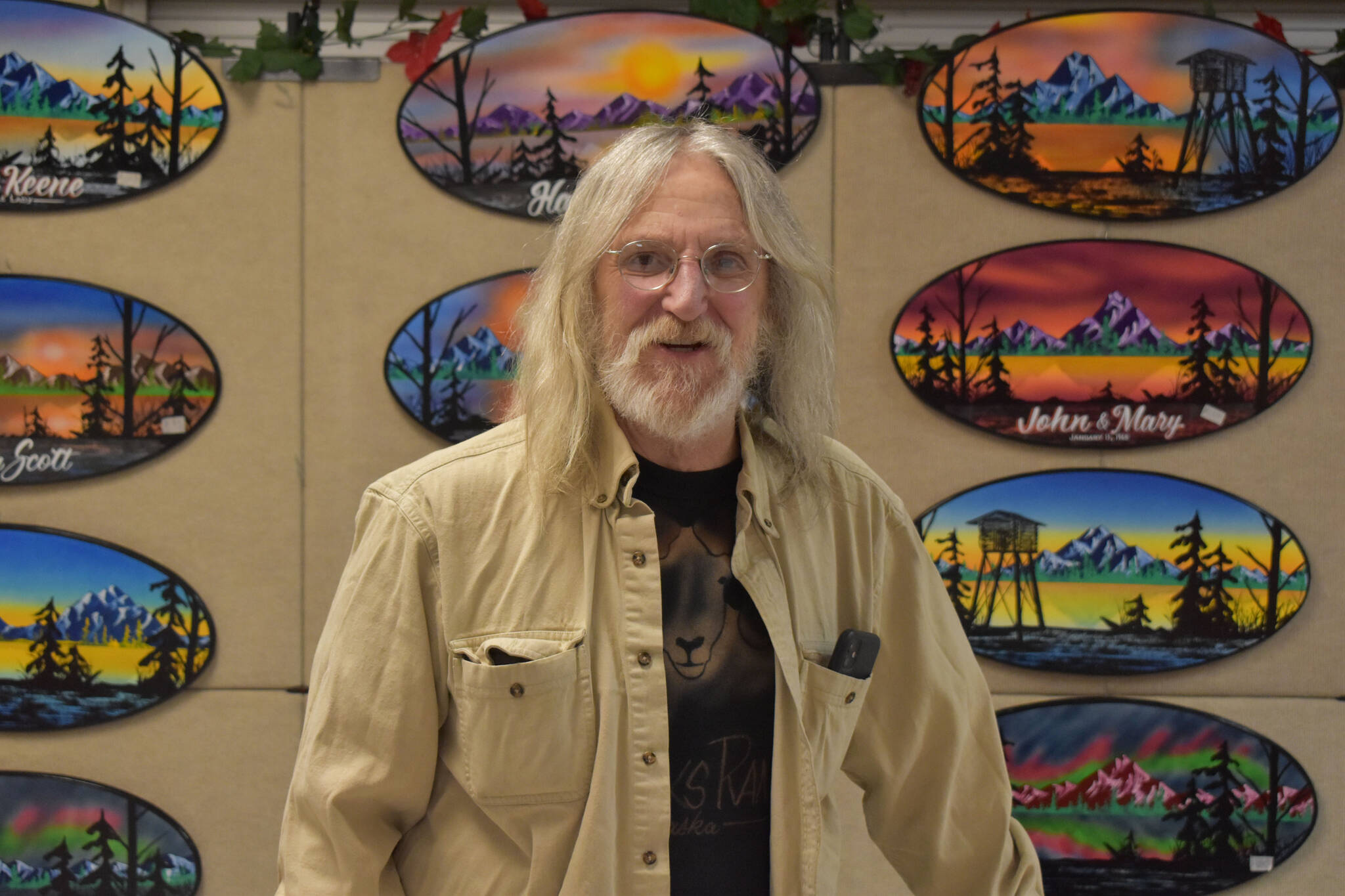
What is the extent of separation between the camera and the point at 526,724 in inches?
52.3

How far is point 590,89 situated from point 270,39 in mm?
697

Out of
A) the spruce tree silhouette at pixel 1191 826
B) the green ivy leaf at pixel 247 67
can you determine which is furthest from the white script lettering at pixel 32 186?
the spruce tree silhouette at pixel 1191 826

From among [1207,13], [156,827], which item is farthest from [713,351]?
[156,827]

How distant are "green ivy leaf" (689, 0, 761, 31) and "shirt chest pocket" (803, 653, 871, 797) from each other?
149 centimetres

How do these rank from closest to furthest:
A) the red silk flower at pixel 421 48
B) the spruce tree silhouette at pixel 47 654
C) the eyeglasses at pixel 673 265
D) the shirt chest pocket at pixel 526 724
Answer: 1. the shirt chest pocket at pixel 526 724
2. the eyeglasses at pixel 673 265
3. the red silk flower at pixel 421 48
4. the spruce tree silhouette at pixel 47 654

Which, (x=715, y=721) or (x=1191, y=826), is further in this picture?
(x=1191, y=826)

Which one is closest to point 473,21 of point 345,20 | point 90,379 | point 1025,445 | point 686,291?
point 345,20

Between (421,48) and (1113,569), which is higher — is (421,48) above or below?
above

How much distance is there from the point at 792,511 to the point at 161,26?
2120 millimetres

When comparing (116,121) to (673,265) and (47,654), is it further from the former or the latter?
(673,265)

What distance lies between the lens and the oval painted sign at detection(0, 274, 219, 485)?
2402 millimetres

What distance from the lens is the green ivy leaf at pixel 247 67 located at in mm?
2350

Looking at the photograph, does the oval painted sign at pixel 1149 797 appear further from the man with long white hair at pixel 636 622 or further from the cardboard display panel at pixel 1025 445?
the man with long white hair at pixel 636 622

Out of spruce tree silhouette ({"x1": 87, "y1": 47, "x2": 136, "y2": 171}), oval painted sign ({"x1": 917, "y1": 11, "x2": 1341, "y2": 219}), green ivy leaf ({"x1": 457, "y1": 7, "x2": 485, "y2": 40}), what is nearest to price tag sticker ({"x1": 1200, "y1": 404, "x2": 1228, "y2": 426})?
oval painted sign ({"x1": 917, "y1": 11, "x2": 1341, "y2": 219})
